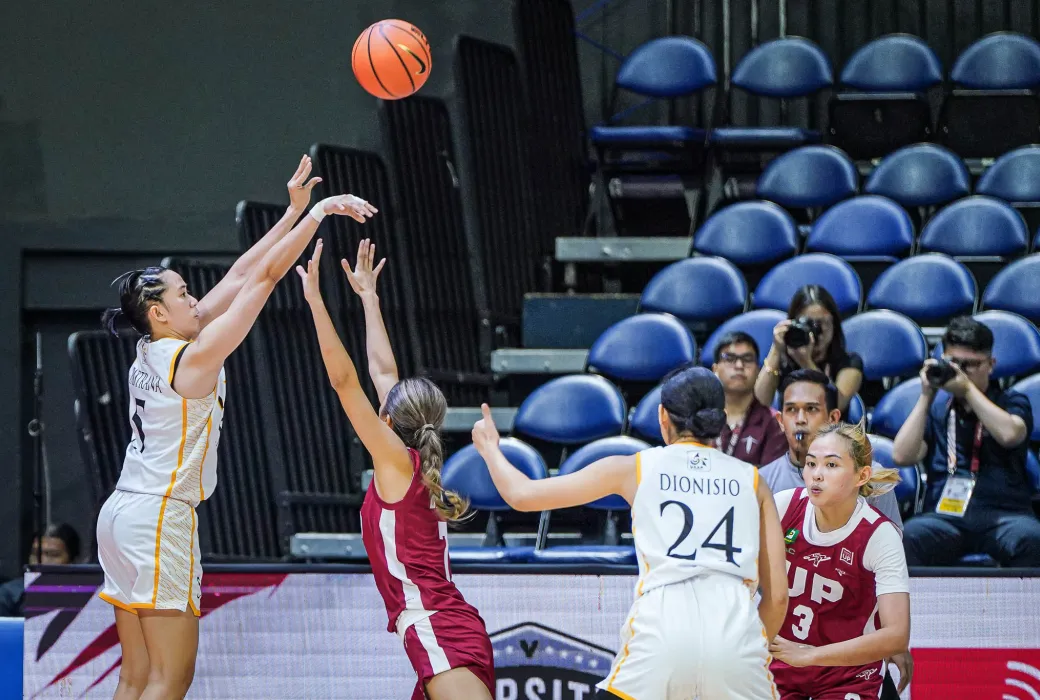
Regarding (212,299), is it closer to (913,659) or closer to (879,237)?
(913,659)

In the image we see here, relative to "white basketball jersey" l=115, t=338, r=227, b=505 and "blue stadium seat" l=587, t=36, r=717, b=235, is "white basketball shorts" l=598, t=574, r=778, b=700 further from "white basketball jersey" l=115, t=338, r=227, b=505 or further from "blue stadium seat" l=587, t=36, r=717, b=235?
"blue stadium seat" l=587, t=36, r=717, b=235

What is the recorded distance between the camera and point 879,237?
8148mm

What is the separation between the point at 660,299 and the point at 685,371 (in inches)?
166

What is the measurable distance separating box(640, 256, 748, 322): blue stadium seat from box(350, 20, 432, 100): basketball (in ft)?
7.82

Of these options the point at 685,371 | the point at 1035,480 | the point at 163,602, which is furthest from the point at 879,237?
the point at 163,602

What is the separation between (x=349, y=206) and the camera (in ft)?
14.7

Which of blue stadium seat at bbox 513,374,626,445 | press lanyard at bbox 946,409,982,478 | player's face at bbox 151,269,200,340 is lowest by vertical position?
press lanyard at bbox 946,409,982,478

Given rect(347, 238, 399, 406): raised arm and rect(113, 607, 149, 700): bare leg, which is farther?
rect(347, 238, 399, 406): raised arm

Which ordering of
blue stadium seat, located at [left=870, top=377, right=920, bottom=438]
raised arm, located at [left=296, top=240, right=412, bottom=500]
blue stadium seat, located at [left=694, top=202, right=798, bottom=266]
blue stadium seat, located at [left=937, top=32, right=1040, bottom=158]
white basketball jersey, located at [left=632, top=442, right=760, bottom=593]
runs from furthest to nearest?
blue stadium seat, located at [left=937, top=32, right=1040, bottom=158]
blue stadium seat, located at [left=694, top=202, right=798, bottom=266]
blue stadium seat, located at [left=870, top=377, right=920, bottom=438]
raised arm, located at [left=296, top=240, right=412, bottom=500]
white basketball jersey, located at [left=632, top=442, right=760, bottom=593]

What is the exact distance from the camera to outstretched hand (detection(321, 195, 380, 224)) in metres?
4.45

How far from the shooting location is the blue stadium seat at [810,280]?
749 centimetres

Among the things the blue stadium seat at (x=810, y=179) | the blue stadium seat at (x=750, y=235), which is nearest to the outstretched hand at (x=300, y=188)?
the blue stadium seat at (x=750, y=235)

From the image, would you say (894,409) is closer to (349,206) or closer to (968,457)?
(968,457)

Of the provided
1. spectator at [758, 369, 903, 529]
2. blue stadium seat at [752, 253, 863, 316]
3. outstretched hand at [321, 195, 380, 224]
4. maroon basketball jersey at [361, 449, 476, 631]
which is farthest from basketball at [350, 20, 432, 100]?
blue stadium seat at [752, 253, 863, 316]
